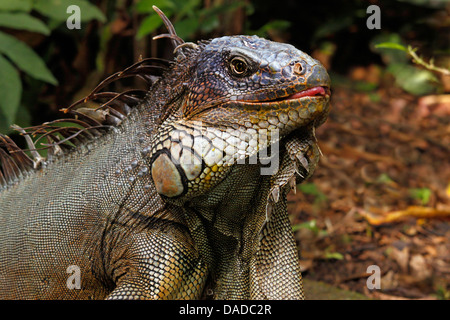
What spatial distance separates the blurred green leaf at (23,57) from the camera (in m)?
6.29

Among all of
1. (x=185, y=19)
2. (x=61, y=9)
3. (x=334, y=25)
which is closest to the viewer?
(x=61, y=9)

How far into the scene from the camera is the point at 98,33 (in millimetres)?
8672

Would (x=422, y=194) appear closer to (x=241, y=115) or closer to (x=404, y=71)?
(x=404, y=71)

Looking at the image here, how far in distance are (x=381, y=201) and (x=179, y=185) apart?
4.85 metres

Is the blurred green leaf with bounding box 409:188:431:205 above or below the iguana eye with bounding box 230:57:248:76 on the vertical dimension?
below

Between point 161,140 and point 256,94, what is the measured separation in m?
0.65

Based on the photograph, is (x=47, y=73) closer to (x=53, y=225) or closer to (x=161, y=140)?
(x=53, y=225)

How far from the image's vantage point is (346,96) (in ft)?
36.9

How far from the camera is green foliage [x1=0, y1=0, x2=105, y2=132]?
6023 mm

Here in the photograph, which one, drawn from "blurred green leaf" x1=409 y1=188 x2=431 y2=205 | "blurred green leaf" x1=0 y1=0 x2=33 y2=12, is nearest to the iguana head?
"blurred green leaf" x1=0 y1=0 x2=33 y2=12

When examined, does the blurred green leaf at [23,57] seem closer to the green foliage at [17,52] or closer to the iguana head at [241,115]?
the green foliage at [17,52]

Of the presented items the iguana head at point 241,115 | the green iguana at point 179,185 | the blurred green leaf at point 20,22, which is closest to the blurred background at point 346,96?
the blurred green leaf at point 20,22

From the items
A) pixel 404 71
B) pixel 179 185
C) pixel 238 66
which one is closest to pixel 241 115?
pixel 238 66

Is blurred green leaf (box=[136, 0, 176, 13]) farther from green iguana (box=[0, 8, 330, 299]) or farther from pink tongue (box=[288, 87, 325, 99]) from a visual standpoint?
pink tongue (box=[288, 87, 325, 99])
